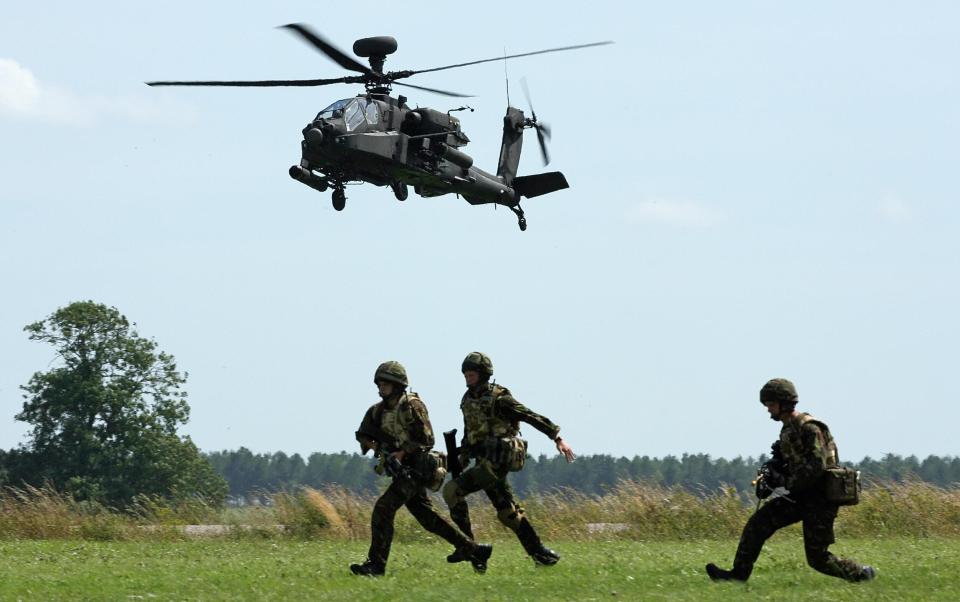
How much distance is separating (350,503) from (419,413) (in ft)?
34.8

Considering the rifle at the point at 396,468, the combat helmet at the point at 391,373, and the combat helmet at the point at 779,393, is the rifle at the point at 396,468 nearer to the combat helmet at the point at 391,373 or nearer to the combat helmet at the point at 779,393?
the combat helmet at the point at 391,373

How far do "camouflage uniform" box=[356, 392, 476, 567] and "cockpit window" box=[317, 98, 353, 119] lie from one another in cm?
1420

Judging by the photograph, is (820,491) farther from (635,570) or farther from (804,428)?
(635,570)

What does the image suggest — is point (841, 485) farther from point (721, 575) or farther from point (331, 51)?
point (331, 51)

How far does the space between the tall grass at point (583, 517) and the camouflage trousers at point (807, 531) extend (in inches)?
389

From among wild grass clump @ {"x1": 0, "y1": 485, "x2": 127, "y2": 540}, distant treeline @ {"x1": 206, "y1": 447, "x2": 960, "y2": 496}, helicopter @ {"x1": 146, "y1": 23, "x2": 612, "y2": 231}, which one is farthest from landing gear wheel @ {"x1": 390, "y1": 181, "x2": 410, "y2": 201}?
distant treeline @ {"x1": 206, "y1": 447, "x2": 960, "y2": 496}

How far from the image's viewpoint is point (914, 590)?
12.0 meters

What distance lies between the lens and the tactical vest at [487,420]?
1315 centimetres

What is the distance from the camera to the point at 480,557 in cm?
1347

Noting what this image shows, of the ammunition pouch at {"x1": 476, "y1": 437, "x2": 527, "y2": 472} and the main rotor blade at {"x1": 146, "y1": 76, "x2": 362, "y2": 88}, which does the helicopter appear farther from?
the ammunition pouch at {"x1": 476, "y1": 437, "x2": 527, "y2": 472}

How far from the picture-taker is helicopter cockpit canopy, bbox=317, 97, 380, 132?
2669cm

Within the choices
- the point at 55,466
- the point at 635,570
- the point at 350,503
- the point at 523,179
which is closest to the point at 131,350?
the point at 55,466

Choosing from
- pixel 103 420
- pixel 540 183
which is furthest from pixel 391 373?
pixel 103 420

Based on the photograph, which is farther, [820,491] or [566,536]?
[566,536]
